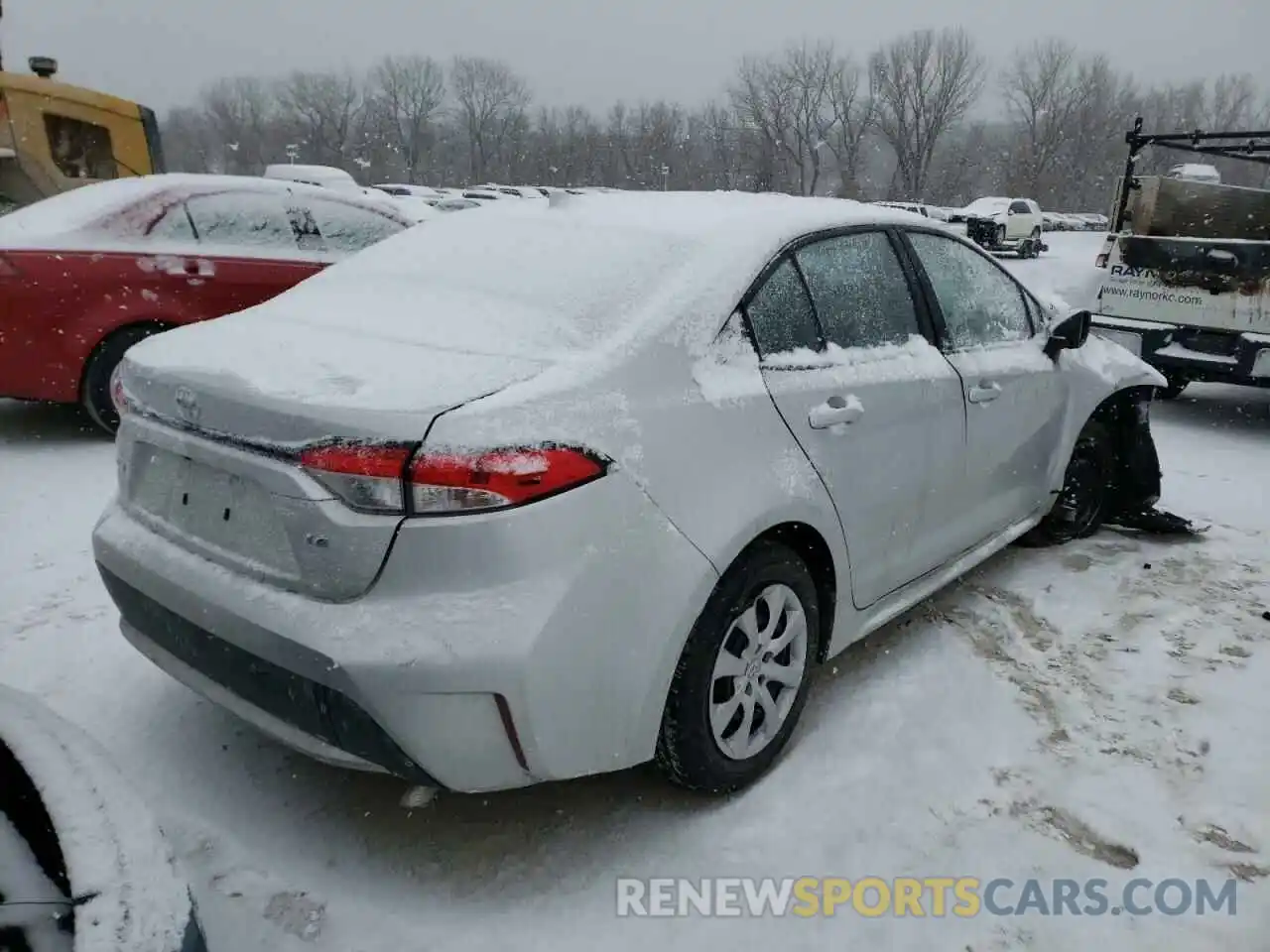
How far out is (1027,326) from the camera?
12.2ft

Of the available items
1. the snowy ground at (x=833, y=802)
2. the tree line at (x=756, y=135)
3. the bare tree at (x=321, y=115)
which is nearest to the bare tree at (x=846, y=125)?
the tree line at (x=756, y=135)

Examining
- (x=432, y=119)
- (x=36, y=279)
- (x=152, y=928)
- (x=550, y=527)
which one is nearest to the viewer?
(x=152, y=928)

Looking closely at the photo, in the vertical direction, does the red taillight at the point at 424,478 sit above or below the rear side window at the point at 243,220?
below

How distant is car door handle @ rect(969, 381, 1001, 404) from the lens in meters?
3.19

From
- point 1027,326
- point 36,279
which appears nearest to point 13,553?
point 36,279

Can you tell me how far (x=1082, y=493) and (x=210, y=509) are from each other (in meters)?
3.83

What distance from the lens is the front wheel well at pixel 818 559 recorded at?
2469 millimetres

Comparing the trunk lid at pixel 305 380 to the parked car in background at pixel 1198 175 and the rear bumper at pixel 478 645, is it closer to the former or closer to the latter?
the rear bumper at pixel 478 645

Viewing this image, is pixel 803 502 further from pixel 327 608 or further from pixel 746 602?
pixel 327 608

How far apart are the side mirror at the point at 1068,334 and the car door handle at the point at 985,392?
0.57 meters

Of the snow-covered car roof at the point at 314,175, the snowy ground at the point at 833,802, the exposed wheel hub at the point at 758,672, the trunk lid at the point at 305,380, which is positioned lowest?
the snowy ground at the point at 833,802

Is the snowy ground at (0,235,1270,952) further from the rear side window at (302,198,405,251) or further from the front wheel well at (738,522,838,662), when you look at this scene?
the rear side window at (302,198,405,251)

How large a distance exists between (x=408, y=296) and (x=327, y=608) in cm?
101

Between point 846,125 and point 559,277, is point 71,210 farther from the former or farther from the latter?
point 846,125
